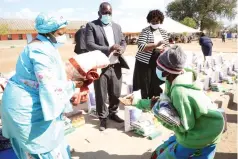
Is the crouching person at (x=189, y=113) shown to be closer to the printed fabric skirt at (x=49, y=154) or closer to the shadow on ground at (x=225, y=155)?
the printed fabric skirt at (x=49, y=154)

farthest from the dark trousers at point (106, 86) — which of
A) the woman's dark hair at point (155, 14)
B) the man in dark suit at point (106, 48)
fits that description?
the woman's dark hair at point (155, 14)

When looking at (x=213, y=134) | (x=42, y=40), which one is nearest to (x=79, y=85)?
(x=42, y=40)

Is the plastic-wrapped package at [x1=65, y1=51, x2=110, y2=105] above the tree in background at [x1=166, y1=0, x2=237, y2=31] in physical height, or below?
below

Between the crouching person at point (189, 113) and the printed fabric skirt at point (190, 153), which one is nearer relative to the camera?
the crouching person at point (189, 113)

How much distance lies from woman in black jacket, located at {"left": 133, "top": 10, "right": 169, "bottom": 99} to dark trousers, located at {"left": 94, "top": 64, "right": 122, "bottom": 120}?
0.45 meters

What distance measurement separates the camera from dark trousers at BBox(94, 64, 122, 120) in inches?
139

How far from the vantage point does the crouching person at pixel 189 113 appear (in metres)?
1.78

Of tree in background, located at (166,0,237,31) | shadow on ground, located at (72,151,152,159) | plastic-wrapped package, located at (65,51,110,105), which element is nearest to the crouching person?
plastic-wrapped package, located at (65,51,110,105)

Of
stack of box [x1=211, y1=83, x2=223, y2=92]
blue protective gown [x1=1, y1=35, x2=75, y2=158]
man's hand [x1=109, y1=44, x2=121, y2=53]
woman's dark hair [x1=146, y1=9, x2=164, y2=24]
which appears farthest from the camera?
stack of box [x1=211, y1=83, x2=223, y2=92]

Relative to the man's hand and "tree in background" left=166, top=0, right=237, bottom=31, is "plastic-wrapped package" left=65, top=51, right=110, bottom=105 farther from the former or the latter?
"tree in background" left=166, top=0, right=237, bottom=31

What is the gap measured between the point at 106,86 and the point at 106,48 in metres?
0.60

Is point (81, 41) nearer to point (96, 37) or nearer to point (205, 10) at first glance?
point (96, 37)

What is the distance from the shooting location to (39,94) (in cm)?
173

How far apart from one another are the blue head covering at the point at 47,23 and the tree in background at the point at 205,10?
49595 mm
